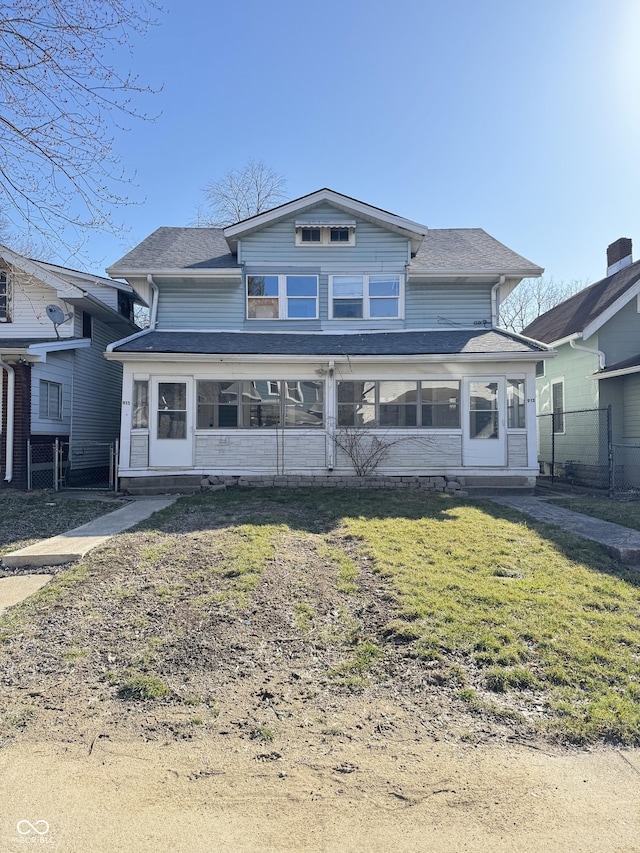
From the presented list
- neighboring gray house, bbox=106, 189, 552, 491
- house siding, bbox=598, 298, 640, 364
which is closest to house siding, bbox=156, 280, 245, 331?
neighboring gray house, bbox=106, 189, 552, 491

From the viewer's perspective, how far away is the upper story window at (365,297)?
13391 millimetres

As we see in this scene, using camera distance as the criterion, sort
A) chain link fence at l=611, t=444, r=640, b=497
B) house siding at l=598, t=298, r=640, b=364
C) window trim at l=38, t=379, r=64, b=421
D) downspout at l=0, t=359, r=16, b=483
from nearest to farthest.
→ downspout at l=0, t=359, r=16, b=483
chain link fence at l=611, t=444, r=640, b=497
window trim at l=38, t=379, r=64, b=421
house siding at l=598, t=298, r=640, b=364

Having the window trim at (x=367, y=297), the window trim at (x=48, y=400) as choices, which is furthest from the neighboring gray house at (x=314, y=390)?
the window trim at (x=48, y=400)

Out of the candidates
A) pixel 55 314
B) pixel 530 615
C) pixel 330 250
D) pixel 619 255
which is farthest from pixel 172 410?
pixel 619 255

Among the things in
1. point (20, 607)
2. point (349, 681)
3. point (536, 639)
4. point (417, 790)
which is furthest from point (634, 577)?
point (20, 607)

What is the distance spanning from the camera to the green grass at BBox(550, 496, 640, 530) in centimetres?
848

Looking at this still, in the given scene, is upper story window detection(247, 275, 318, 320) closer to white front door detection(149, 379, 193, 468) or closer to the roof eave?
the roof eave

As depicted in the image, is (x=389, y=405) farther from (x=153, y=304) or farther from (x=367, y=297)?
(x=153, y=304)

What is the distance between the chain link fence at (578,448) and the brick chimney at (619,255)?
18.8 feet

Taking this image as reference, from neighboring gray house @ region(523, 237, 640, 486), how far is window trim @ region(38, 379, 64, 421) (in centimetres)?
1327

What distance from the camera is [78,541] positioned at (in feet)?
22.8

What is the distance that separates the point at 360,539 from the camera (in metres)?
7.10

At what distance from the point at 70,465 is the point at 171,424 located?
13.2 feet

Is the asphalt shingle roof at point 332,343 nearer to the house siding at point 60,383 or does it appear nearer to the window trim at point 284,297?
the window trim at point 284,297
